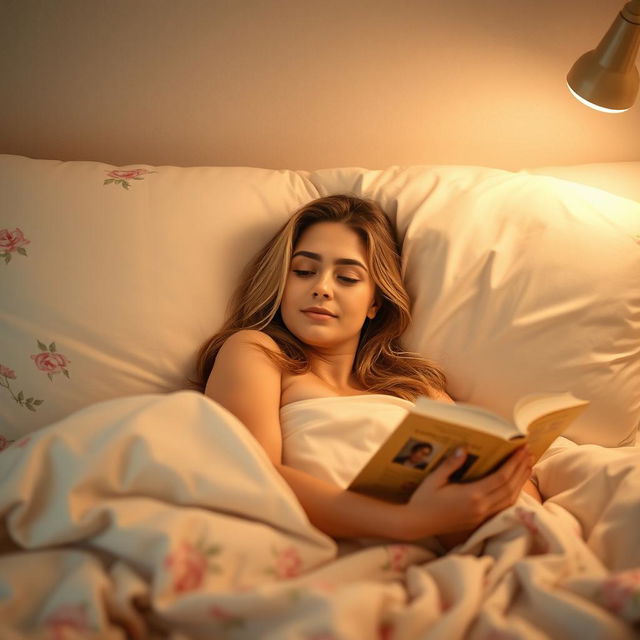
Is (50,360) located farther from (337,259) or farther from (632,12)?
(632,12)

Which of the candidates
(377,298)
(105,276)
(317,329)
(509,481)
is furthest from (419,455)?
(105,276)

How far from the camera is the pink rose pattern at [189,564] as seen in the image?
78 centimetres

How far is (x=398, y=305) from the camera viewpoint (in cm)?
139

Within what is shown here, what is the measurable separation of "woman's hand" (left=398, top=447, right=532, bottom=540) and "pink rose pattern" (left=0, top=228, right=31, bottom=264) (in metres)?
0.86

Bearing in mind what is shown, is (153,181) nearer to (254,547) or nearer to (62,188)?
(62,188)

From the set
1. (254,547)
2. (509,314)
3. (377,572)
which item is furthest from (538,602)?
(509,314)

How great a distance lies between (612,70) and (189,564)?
117 centimetres

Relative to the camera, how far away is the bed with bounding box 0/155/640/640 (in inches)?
30.3

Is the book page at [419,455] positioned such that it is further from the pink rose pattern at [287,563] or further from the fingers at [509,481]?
the pink rose pattern at [287,563]

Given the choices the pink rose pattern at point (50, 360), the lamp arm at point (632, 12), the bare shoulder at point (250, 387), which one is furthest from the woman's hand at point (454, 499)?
the lamp arm at point (632, 12)

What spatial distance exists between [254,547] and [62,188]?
0.87 m

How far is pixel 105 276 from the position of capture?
1.28 metres

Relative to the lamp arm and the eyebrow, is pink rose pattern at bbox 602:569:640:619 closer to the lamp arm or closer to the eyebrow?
the eyebrow

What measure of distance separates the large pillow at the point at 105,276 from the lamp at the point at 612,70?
2.22 ft
